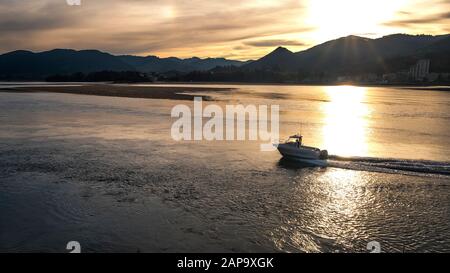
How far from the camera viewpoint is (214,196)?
25.4 meters

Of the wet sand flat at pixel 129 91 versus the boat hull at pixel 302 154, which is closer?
the boat hull at pixel 302 154

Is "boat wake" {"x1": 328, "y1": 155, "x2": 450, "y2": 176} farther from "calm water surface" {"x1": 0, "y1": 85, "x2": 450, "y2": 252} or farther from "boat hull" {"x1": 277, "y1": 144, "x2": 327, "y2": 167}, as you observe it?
"boat hull" {"x1": 277, "y1": 144, "x2": 327, "y2": 167}

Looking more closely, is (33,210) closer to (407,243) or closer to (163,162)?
(163,162)

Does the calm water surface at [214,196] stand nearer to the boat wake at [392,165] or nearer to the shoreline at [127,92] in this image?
the boat wake at [392,165]

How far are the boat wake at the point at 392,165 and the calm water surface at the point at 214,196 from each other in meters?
0.10

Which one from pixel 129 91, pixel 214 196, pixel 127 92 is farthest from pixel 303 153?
pixel 129 91

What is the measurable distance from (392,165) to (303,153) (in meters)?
8.38

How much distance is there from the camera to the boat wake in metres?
32.1

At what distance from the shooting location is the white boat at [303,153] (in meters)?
35.5

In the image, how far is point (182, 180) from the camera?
29.0 meters

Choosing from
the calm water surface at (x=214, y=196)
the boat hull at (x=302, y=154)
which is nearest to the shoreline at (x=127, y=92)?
the calm water surface at (x=214, y=196)

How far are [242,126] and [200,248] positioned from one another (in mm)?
41381

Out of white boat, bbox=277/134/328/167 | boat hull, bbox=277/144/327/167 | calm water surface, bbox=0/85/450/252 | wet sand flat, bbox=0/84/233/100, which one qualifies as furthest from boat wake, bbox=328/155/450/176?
wet sand flat, bbox=0/84/233/100
